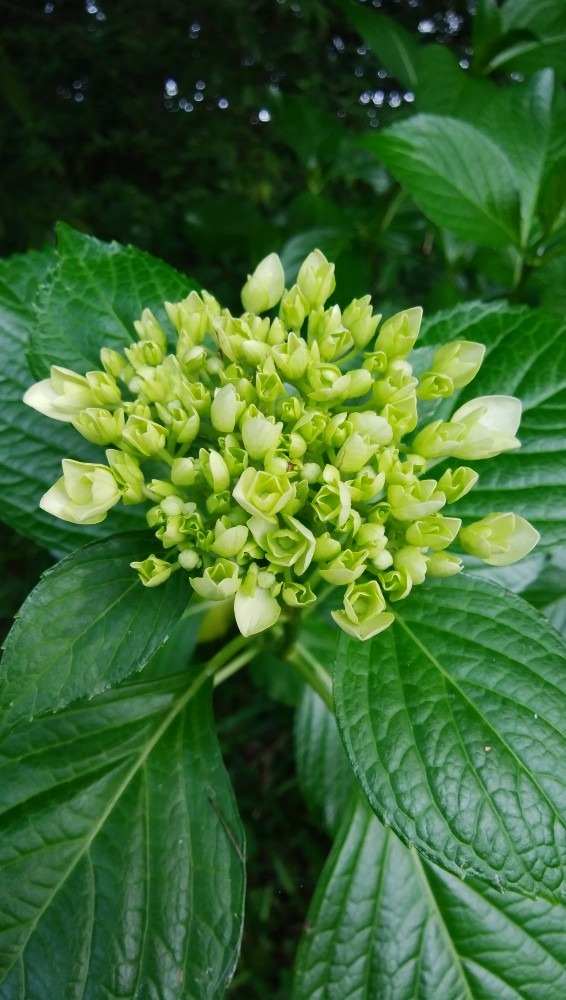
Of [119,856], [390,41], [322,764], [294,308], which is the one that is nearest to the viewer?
[294,308]

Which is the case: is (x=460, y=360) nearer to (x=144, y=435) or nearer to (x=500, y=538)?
(x=500, y=538)

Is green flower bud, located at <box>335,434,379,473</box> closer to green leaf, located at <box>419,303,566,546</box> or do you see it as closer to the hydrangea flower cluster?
the hydrangea flower cluster

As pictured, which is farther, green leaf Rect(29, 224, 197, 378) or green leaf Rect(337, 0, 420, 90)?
green leaf Rect(337, 0, 420, 90)

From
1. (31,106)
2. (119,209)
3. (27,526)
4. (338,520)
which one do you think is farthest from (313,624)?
(31,106)

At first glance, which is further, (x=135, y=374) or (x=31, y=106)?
(x=31, y=106)

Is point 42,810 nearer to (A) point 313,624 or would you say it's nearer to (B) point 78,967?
(B) point 78,967

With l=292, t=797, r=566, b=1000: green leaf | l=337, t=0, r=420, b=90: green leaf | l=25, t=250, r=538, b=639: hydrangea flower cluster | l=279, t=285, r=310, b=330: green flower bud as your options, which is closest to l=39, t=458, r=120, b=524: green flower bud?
l=25, t=250, r=538, b=639: hydrangea flower cluster

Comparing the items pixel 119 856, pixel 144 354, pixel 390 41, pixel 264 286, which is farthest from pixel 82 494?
pixel 390 41
